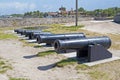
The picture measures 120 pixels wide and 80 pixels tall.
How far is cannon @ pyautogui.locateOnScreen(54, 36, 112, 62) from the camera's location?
9009mm

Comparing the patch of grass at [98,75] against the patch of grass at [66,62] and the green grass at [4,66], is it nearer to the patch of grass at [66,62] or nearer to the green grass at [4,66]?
the patch of grass at [66,62]

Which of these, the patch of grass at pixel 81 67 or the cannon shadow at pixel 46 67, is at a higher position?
the patch of grass at pixel 81 67

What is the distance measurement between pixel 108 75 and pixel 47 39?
527 cm

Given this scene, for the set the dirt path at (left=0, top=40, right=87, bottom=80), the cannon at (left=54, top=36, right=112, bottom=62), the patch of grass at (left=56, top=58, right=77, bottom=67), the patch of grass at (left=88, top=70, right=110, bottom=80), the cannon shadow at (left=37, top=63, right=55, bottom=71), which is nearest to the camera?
the patch of grass at (left=88, top=70, right=110, bottom=80)

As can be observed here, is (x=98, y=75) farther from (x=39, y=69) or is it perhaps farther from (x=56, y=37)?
(x=56, y=37)

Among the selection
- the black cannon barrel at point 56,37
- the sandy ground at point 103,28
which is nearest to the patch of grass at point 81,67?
the black cannon barrel at point 56,37

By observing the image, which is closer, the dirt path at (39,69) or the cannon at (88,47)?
the dirt path at (39,69)

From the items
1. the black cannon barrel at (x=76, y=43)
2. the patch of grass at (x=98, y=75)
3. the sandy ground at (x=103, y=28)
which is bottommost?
the sandy ground at (x=103, y=28)

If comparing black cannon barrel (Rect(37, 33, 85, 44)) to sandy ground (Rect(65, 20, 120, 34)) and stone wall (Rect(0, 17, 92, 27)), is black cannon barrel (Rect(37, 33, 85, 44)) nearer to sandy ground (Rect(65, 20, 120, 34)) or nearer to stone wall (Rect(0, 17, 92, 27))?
sandy ground (Rect(65, 20, 120, 34))

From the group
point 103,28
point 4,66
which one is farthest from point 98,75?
point 103,28

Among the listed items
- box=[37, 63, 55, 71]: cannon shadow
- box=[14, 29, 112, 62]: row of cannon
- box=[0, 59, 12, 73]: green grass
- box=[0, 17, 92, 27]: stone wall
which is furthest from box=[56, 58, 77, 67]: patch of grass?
box=[0, 17, 92, 27]: stone wall

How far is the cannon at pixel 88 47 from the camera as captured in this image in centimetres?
901

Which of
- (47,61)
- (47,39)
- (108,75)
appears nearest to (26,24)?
(47,39)

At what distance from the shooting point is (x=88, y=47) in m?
9.19
